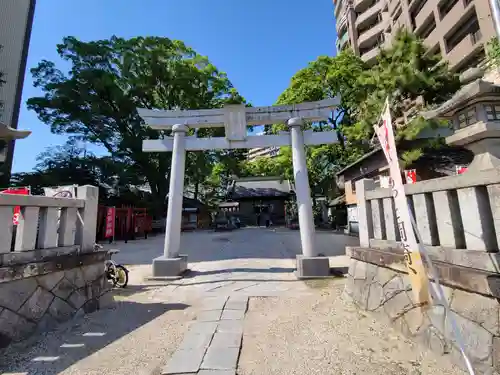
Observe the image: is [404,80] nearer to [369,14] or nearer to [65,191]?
[65,191]

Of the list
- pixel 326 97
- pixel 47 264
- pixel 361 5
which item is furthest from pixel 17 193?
pixel 361 5

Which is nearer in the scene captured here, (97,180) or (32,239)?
(32,239)

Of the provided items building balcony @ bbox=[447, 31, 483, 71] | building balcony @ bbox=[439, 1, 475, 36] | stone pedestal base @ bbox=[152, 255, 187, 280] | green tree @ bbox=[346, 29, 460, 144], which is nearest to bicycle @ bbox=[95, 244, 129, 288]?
stone pedestal base @ bbox=[152, 255, 187, 280]

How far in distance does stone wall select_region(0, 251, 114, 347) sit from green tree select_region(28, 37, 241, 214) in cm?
1753

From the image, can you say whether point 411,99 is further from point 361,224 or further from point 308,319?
point 308,319

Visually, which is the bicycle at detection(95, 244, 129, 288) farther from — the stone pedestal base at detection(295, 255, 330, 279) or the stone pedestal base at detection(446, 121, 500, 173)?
the stone pedestal base at detection(446, 121, 500, 173)

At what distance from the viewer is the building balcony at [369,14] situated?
32250mm

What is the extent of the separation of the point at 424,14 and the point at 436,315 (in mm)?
30329

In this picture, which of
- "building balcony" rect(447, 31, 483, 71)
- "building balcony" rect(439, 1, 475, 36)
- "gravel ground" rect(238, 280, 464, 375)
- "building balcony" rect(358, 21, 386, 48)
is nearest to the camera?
"gravel ground" rect(238, 280, 464, 375)

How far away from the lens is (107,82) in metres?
19.9

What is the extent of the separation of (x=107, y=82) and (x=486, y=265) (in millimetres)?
23405

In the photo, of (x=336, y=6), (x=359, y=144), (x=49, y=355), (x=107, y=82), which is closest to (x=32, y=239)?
(x=49, y=355)

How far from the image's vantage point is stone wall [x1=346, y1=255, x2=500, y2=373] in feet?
7.08

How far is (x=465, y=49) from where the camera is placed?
1961cm
